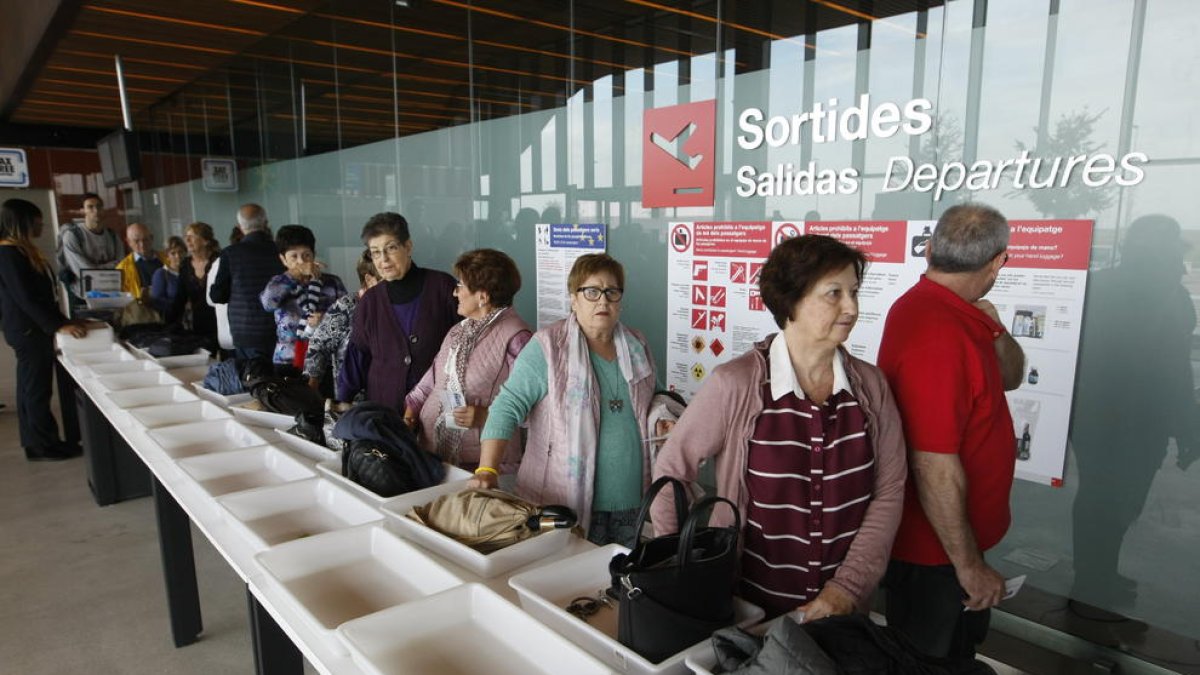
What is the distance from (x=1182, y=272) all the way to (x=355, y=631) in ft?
8.07

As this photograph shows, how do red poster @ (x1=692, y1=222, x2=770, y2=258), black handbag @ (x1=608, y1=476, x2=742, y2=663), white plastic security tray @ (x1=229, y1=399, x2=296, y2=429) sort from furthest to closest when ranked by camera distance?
1. red poster @ (x1=692, y1=222, x2=770, y2=258)
2. white plastic security tray @ (x1=229, y1=399, x2=296, y2=429)
3. black handbag @ (x1=608, y1=476, x2=742, y2=663)

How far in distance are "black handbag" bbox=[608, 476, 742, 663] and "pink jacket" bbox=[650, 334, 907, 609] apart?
31 cm

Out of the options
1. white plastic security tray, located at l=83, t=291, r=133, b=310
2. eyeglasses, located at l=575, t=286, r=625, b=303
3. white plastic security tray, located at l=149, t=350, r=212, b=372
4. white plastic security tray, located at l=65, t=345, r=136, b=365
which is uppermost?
eyeglasses, located at l=575, t=286, r=625, b=303

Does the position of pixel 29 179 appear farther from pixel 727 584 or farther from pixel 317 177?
pixel 727 584

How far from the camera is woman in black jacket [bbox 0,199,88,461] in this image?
4.74 metres

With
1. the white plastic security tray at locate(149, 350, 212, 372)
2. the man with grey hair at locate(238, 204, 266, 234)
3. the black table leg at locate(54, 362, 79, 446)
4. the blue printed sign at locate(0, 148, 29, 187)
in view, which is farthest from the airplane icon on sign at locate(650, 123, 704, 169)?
the blue printed sign at locate(0, 148, 29, 187)

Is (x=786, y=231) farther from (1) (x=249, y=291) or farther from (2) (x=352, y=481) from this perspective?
(1) (x=249, y=291)

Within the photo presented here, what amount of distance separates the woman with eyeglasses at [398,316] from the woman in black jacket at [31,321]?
3.12 metres

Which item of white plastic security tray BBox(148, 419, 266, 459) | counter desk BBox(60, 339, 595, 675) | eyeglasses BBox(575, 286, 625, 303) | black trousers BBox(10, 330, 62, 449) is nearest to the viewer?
counter desk BBox(60, 339, 595, 675)

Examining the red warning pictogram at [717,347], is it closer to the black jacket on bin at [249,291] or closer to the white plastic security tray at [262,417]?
the white plastic security tray at [262,417]

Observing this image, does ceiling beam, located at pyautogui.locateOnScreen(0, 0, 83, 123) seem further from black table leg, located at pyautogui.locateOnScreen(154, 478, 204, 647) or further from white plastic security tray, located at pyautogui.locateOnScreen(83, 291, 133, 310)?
black table leg, located at pyautogui.locateOnScreen(154, 478, 204, 647)

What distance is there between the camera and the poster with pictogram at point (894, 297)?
2416mm

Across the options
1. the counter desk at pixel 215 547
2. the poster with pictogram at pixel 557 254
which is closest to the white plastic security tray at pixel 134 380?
the counter desk at pixel 215 547

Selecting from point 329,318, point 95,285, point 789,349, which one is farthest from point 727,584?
point 95,285
